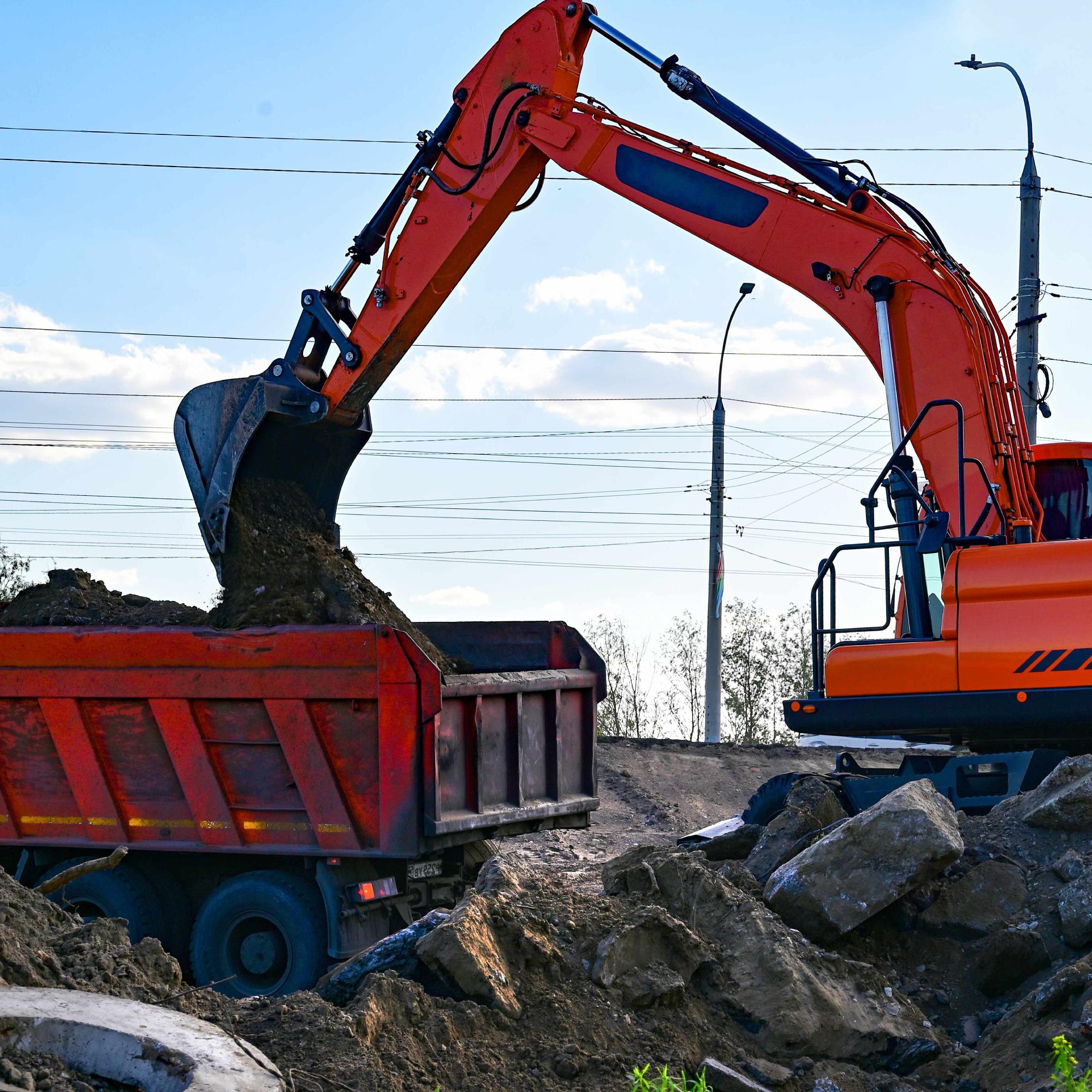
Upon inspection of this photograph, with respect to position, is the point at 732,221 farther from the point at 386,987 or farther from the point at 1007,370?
the point at 386,987

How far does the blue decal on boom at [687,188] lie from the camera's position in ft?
27.4

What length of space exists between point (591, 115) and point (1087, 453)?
401cm

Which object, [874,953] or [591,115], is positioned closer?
[874,953]

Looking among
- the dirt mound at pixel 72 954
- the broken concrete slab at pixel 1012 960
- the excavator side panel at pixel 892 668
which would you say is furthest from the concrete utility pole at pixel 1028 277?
the dirt mound at pixel 72 954

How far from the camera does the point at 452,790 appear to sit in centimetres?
676

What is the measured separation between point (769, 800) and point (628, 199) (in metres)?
4.12

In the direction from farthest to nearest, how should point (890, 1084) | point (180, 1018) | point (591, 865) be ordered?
1. point (591, 865)
2. point (890, 1084)
3. point (180, 1018)

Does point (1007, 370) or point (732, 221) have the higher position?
point (732, 221)

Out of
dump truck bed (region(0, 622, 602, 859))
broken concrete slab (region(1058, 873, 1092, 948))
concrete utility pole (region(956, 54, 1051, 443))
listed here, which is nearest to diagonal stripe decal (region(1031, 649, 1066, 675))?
broken concrete slab (region(1058, 873, 1092, 948))

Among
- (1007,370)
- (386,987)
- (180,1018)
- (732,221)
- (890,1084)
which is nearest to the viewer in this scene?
(180,1018)

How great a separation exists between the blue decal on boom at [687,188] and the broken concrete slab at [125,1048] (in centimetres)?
625

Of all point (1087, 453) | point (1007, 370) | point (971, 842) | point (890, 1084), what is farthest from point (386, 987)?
point (1087, 453)

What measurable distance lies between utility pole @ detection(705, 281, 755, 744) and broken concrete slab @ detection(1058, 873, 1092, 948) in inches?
487

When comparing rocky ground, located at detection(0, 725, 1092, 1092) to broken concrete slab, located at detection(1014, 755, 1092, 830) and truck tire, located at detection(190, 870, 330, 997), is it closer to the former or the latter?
broken concrete slab, located at detection(1014, 755, 1092, 830)
